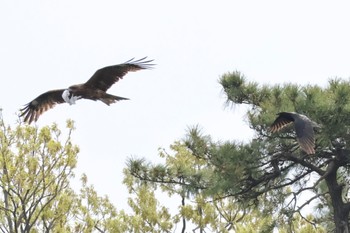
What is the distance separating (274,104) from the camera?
27.8 feet

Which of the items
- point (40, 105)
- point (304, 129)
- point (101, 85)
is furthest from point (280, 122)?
point (40, 105)

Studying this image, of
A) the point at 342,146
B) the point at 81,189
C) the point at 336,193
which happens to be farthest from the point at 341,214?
the point at 81,189

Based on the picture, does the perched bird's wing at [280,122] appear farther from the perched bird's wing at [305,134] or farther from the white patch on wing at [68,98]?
the white patch on wing at [68,98]

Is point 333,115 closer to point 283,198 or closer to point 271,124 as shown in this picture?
point 271,124

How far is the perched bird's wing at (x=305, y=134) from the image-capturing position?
23.9ft

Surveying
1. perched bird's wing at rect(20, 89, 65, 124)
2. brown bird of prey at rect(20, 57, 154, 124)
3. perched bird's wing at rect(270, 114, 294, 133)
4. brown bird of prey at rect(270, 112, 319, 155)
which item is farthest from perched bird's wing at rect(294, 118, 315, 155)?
perched bird's wing at rect(20, 89, 65, 124)

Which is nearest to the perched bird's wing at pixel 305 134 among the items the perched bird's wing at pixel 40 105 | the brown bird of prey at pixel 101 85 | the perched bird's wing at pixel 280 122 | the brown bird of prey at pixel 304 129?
the brown bird of prey at pixel 304 129

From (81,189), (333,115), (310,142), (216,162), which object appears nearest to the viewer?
(310,142)

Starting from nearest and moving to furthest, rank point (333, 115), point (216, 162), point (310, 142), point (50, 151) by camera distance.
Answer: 1. point (310, 142)
2. point (333, 115)
3. point (216, 162)
4. point (50, 151)

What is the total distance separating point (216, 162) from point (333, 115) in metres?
1.47

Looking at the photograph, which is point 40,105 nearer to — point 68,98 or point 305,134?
point 68,98

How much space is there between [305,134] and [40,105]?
3529 millimetres

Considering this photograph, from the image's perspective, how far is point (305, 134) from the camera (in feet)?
24.2

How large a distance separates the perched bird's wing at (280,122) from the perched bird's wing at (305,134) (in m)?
0.37
